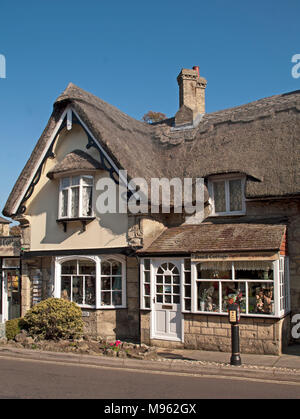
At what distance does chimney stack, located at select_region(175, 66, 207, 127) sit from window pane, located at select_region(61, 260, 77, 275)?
7.85m

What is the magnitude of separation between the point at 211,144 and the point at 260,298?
21.9 feet

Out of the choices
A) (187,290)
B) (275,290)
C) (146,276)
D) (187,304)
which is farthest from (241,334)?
(146,276)

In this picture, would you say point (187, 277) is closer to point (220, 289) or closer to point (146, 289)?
point (220, 289)

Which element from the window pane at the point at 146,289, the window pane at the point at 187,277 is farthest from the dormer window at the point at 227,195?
the window pane at the point at 146,289

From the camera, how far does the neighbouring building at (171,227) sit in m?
12.7

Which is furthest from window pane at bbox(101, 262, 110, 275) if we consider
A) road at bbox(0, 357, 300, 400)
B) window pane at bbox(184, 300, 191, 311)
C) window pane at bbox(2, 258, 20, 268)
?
window pane at bbox(2, 258, 20, 268)

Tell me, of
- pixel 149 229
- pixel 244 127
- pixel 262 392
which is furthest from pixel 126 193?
pixel 262 392

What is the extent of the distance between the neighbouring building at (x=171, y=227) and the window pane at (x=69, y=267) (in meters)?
0.04

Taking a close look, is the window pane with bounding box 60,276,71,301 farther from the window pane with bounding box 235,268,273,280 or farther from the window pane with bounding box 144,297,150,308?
the window pane with bounding box 235,268,273,280

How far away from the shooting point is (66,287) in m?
16.5

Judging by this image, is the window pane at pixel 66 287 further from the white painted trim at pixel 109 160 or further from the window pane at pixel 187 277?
the window pane at pixel 187 277

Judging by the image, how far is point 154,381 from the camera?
916cm
